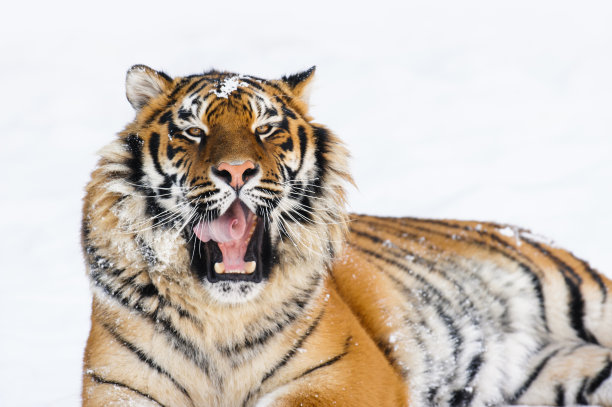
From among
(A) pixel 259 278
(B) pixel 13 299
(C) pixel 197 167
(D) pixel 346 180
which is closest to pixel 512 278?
(D) pixel 346 180

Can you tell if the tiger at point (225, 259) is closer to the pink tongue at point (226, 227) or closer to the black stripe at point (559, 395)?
the pink tongue at point (226, 227)

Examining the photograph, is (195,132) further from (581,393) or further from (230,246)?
(581,393)

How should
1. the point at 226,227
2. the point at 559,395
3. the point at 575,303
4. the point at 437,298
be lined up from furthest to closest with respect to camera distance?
the point at 575,303 → the point at 437,298 → the point at 559,395 → the point at 226,227

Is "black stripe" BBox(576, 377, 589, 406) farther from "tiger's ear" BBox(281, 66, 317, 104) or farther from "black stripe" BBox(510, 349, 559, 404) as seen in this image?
"tiger's ear" BBox(281, 66, 317, 104)

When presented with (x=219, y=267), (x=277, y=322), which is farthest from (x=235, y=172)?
(x=277, y=322)

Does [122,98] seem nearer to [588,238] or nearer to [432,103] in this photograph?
[432,103]

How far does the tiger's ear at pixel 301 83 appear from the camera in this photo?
2.36 m

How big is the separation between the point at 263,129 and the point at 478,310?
4.02ft

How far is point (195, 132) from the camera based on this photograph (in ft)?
6.63

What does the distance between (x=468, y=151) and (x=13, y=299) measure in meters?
3.67

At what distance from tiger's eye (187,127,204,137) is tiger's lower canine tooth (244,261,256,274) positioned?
0.37 m

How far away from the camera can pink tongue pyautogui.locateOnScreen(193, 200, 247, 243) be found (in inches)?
76.9

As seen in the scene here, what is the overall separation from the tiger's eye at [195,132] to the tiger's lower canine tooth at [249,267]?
366 millimetres

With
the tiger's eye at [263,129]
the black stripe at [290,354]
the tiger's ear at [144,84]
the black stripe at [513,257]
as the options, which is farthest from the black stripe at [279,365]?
the black stripe at [513,257]
